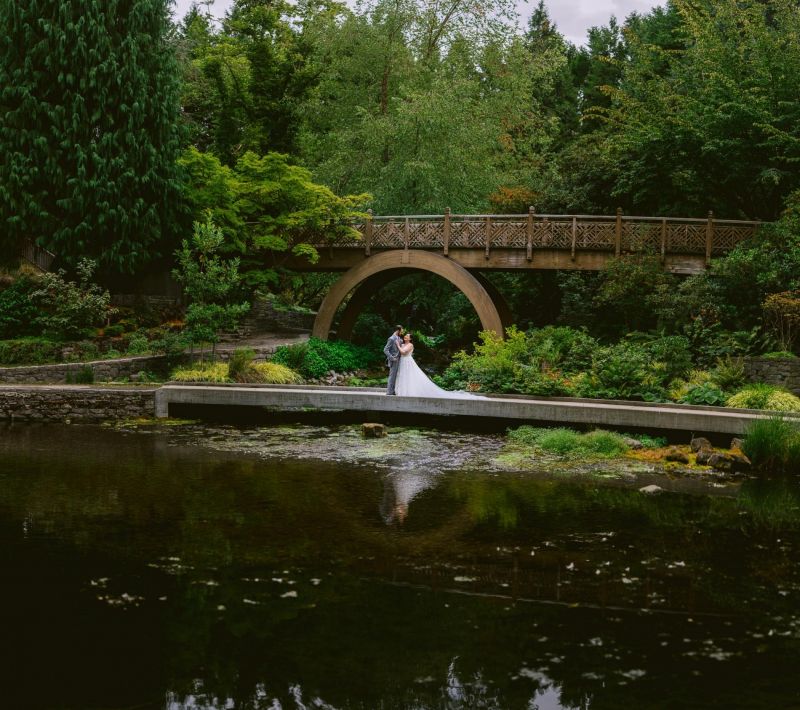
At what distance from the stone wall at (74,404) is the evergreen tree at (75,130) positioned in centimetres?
668

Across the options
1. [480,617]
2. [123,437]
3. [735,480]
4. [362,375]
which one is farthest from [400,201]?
[480,617]

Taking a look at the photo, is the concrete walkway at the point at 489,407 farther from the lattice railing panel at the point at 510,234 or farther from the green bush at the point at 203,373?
the lattice railing panel at the point at 510,234

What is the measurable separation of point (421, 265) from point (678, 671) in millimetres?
20151

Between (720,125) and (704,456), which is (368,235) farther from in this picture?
(704,456)

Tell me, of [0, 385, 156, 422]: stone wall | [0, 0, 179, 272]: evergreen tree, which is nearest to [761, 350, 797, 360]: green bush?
[0, 385, 156, 422]: stone wall

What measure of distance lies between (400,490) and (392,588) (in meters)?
3.97

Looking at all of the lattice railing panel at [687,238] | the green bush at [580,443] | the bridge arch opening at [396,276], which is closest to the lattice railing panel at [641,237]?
the lattice railing panel at [687,238]

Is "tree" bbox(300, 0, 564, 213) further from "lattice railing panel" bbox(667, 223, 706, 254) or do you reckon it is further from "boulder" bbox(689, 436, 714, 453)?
"boulder" bbox(689, 436, 714, 453)

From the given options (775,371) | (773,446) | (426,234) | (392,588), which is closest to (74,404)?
(426,234)

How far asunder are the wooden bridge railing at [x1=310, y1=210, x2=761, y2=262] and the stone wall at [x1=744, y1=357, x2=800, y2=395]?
4.72 metres

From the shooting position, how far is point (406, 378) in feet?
59.0

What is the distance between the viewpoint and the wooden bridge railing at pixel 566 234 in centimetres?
2208

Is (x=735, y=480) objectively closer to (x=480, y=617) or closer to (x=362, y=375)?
(x=480, y=617)

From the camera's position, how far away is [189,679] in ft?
19.5
